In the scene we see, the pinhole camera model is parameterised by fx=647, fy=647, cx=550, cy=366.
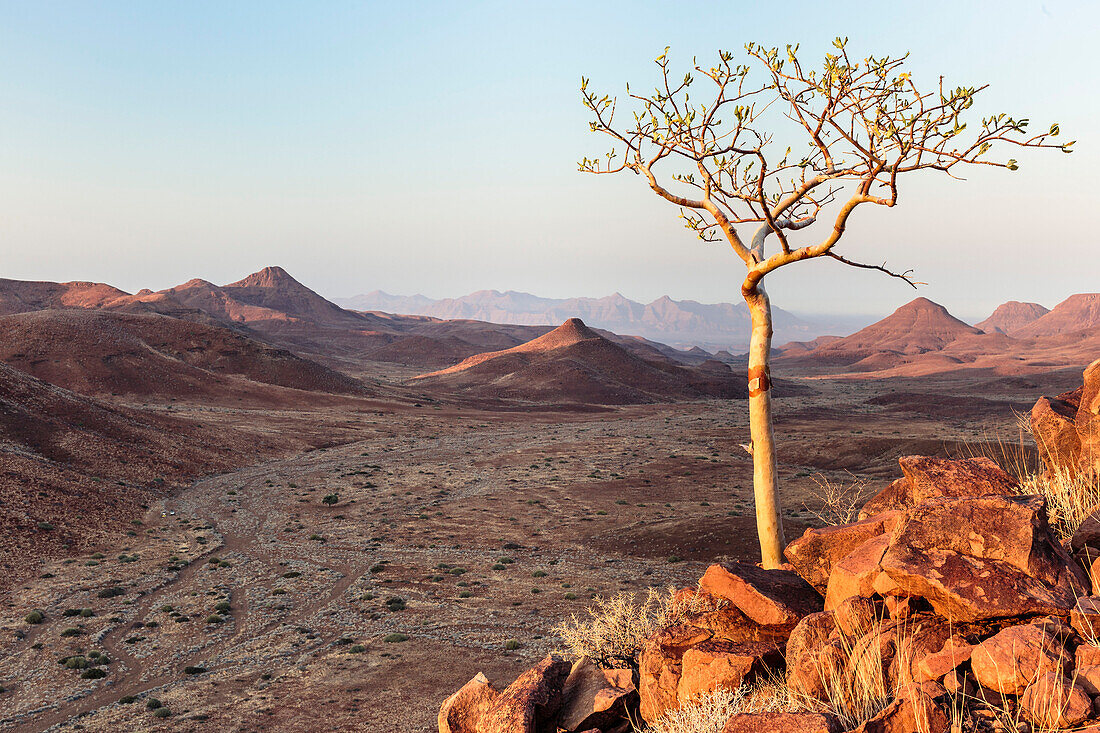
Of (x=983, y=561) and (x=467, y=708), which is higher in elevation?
(x=983, y=561)

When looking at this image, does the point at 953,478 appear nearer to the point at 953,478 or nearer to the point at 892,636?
the point at 953,478

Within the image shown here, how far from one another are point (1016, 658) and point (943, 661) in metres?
0.57

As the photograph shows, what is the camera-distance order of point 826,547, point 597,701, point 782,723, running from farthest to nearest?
point 826,547
point 597,701
point 782,723

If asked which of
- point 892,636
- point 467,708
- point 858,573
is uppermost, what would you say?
point 858,573

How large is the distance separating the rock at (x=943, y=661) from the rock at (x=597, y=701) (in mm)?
3328

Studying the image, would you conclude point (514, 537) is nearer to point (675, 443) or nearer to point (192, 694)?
point (192, 694)

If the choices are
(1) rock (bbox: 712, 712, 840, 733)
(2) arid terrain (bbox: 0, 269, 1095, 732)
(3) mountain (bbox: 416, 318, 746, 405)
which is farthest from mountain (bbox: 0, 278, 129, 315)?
(1) rock (bbox: 712, 712, 840, 733)

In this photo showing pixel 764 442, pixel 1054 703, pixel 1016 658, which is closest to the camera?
pixel 1054 703

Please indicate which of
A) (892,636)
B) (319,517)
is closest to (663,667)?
(892,636)

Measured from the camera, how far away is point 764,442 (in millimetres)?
10375

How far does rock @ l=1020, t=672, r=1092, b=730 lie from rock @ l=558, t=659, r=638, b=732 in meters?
4.11

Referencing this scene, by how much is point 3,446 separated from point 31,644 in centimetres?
2022

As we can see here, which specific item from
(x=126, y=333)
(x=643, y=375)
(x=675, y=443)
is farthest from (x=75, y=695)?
(x=643, y=375)

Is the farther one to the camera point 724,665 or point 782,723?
point 724,665
